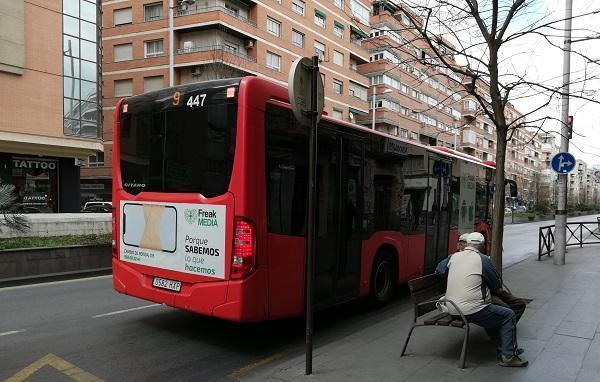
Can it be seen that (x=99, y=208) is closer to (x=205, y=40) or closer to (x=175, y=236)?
(x=205, y=40)

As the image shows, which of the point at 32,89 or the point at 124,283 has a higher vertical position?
the point at 32,89

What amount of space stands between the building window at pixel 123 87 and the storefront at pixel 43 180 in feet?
61.5

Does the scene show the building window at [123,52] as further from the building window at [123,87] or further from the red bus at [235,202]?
the red bus at [235,202]

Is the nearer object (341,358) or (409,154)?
(341,358)

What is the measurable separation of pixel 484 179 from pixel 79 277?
9.96 metres

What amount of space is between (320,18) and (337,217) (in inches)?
1772

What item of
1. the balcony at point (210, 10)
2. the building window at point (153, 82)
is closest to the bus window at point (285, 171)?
the balcony at point (210, 10)

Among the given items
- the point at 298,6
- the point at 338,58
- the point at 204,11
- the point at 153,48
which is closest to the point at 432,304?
the point at 204,11

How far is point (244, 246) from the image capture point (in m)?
5.08

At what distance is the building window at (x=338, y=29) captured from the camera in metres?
50.2

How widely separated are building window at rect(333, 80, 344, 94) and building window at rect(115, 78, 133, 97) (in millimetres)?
19892

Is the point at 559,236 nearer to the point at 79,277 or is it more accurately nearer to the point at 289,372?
the point at 289,372

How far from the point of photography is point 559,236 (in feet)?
43.5

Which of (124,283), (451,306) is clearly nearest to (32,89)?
(124,283)
